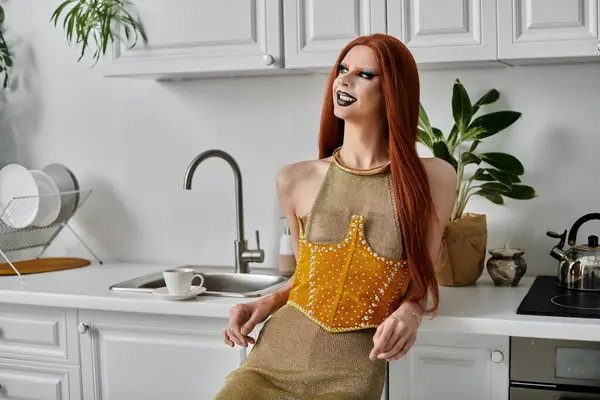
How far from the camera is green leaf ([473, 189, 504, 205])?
90.0 inches

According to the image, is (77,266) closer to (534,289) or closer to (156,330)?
(156,330)

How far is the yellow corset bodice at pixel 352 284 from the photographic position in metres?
1.79

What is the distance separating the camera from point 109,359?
2.30m

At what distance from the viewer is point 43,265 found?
9.11 ft

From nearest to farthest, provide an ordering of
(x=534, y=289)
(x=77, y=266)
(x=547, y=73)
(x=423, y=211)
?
1. (x=423, y=211)
2. (x=534, y=289)
3. (x=547, y=73)
4. (x=77, y=266)

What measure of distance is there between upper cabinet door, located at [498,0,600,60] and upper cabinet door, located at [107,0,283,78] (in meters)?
0.62

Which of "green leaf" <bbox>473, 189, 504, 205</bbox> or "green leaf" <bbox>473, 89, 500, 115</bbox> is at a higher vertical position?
"green leaf" <bbox>473, 89, 500, 115</bbox>

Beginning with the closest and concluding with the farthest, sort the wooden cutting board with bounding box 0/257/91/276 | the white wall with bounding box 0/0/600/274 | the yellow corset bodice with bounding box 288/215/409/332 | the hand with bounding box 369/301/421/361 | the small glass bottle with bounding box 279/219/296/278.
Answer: the hand with bounding box 369/301/421/361, the yellow corset bodice with bounding box 288/215/409/332, the white wall with bounding box 0/0/600/274, the small glass bottle with bounding box 279/219/296/278, the wooden cutting board with bounding box 0/257/91/276

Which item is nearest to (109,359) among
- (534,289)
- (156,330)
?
(156,330)

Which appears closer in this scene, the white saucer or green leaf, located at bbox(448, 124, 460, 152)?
the white saucer

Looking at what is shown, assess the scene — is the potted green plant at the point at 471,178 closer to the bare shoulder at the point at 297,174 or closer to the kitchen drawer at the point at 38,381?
the bare shoulder at the point at 297,174

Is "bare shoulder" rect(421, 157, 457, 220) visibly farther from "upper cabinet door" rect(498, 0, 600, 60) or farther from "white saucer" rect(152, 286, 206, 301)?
"white saucer" rect(152, 286, 206, 301)

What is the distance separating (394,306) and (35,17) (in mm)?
1814

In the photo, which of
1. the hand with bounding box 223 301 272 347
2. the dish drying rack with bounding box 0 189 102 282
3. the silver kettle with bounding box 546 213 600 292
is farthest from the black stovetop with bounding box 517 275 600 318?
the dish drying rack with bounding box 0 189 102 282
